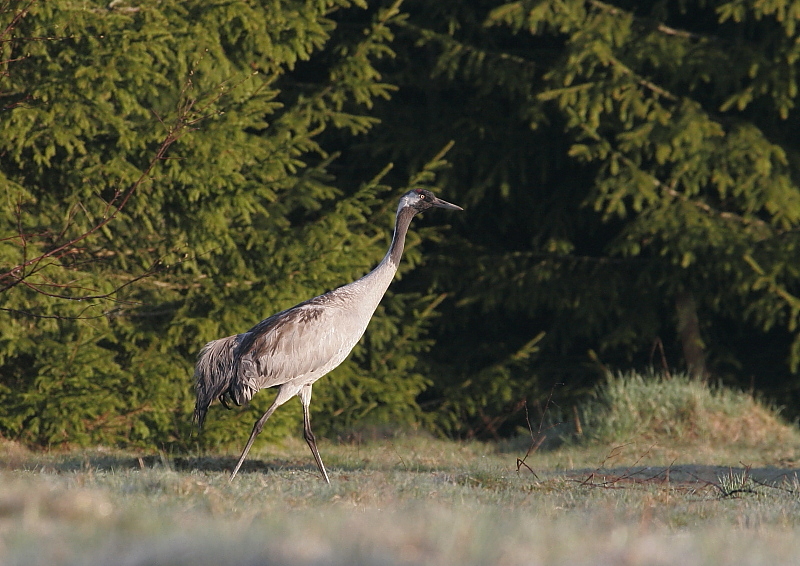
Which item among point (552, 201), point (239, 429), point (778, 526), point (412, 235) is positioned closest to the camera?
point (778, 526)

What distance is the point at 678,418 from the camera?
12461 millimetres

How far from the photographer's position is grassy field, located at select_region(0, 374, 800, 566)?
152 inches

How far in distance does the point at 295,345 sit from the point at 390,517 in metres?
3.50

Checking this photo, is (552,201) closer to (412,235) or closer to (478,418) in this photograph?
(412,235)

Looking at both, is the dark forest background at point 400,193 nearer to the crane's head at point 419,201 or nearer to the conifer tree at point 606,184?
the conifer tree at point 606,184

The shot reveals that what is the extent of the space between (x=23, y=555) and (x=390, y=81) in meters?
12.3

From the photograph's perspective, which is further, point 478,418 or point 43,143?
point 478,418

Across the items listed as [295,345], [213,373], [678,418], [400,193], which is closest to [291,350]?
[295,345]

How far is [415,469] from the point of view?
927 centimetres

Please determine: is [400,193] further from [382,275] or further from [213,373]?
[213,373]

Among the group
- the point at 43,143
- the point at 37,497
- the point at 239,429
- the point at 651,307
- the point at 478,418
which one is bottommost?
the point at 478,418

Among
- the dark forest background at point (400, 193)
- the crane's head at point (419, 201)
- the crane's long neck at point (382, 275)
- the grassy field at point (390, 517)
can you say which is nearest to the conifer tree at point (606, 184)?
the dark forest background at point (400, 193)

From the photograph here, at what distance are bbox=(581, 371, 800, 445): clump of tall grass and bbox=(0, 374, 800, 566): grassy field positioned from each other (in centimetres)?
293

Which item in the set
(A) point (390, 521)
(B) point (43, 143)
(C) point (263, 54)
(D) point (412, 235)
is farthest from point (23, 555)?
(D) point (412, 235)
